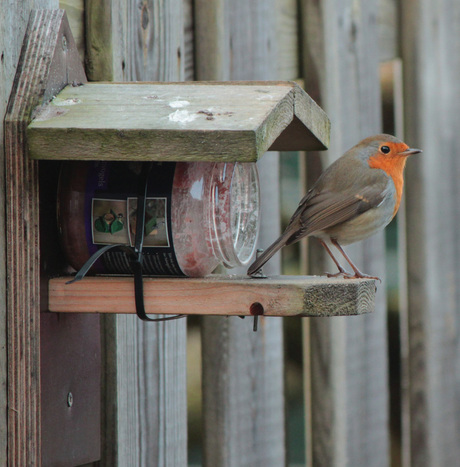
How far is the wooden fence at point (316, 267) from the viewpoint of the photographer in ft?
6.62

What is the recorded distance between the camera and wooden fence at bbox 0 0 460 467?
202 cm

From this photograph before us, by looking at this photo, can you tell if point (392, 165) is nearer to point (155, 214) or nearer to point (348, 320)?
point (348, 320)

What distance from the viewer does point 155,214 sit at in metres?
1.66

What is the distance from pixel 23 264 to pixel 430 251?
1791 mm

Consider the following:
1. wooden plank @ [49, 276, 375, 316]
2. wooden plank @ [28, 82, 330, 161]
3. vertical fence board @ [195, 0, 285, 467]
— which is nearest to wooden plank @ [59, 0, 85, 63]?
wooden plank @ [28, 82, 330, 161]

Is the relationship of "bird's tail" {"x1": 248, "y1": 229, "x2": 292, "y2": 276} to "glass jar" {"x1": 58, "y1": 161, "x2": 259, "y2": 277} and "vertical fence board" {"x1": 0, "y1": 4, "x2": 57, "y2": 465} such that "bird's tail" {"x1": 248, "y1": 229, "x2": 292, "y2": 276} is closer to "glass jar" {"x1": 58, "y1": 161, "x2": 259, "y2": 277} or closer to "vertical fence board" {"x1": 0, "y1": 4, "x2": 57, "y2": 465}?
"glass jar" {"x1": 58, "y1": 161, "x2": 259, "y2": 277}

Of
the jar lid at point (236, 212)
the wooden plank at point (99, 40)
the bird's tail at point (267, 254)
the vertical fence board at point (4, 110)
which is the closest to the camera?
the vertical fence board at point (4, 110)

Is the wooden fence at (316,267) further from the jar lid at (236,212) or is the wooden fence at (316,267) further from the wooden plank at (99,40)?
the jar lid at (236,212)

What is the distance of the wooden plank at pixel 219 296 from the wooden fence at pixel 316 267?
6.2 inches

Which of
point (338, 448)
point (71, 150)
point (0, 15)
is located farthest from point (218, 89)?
point (338, 448)

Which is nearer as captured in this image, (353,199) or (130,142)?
(130,142)

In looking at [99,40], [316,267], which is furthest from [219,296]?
[316,267]

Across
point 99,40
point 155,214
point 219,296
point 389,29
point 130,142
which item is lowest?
point 219,296

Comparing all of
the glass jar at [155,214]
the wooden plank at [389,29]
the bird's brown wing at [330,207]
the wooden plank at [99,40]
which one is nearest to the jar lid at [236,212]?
the glass jar at [155,214]
